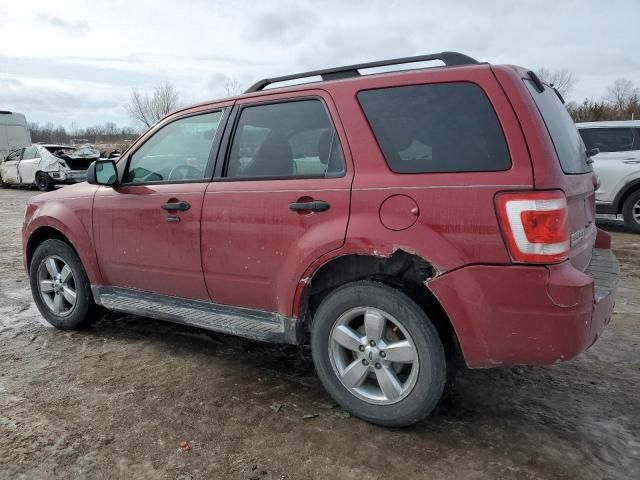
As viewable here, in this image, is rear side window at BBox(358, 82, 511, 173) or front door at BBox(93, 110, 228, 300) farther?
front door at BBox(93, 110, 228, 300)

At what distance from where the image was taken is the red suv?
242cm

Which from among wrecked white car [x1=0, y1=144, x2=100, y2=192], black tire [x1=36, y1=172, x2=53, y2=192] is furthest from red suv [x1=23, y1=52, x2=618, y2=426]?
black tire [x1=36, y1=172, x2=53, y2=192]

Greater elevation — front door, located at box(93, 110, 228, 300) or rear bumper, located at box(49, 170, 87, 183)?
front door, located at box(93, 110, 228, 300)

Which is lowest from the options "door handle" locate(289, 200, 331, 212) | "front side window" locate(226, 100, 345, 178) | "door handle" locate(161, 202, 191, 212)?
"door handle" locate(161, 202, 191, 212)

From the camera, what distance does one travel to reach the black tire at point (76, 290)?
4.28 m

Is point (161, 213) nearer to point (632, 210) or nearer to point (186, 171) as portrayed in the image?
point (186, 171)

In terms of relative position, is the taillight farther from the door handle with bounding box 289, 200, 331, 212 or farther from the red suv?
the door handle with bounding box 289, 200, 331, 212

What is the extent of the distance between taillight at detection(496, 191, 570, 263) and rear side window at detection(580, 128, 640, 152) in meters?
7.42

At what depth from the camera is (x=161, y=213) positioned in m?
3.61

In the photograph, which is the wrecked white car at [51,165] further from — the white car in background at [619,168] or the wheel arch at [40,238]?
the white car in background at [619,168]

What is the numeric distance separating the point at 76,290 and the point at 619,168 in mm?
8351

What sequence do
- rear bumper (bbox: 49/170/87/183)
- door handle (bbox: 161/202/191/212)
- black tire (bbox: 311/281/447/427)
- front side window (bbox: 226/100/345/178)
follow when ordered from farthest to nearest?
rear bumper (bbox: 49/170/87/183) → door handle (bbox: 161/202/191/212) → front side window (bbox: 226/100/345/178) → black tire (bbox: 311/281/447/427)

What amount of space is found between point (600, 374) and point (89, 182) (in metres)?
3.83

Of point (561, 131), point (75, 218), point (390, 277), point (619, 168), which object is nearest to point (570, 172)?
point (561, 131)
